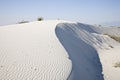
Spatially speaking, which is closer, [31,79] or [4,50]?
[31,79]

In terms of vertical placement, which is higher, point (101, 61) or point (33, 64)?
point (33, 64)

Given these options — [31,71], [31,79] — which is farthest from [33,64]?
[31,79]

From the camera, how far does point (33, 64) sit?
34.1ft

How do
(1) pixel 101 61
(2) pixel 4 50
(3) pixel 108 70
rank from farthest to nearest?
(1) pixel 101 61
(3) pixel 108 70
(2) pixel 4 50

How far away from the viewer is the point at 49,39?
15.8 metres

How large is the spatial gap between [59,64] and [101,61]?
7.03 meters

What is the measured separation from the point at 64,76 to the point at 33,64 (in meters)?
1.87

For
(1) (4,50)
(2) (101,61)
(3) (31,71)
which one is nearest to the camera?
(3) (31,71)

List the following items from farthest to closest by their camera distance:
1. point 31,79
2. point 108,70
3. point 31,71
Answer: point 108,70 → point 31,71 → point 31,79

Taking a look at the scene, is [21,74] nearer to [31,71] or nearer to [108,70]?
[31,71]

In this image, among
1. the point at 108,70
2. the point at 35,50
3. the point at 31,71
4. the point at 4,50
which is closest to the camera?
the point at 31,71

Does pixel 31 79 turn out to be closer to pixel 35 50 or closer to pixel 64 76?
pixel 64 76

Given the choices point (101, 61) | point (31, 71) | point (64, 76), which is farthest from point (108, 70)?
point (31, 71)

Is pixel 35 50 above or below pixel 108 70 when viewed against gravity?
above
